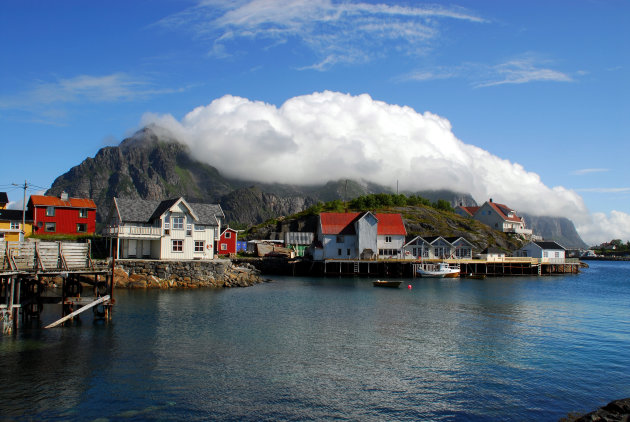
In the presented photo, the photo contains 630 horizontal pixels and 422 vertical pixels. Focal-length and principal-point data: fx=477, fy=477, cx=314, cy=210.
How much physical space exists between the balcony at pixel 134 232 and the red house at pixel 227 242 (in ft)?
105

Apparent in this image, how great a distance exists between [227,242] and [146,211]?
103 ft

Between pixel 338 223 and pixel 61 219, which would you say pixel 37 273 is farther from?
pixel 338 223

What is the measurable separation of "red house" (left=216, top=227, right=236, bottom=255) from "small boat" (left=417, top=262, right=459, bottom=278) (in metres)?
35.7

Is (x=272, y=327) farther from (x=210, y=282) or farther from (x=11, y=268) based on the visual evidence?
(x=210, y=282)

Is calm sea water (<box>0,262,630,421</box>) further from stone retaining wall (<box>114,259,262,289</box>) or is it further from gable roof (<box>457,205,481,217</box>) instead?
gable roof (<box>457,205,481,217</box>)

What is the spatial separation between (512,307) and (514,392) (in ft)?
89.3

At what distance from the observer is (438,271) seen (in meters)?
83.4

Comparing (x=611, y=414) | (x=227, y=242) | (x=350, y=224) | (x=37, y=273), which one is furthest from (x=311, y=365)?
(x=227, y=242)

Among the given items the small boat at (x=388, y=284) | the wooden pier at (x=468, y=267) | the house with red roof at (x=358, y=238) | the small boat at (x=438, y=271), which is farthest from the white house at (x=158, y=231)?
the small boat at (x=438, y=271)

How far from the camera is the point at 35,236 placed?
207 ft

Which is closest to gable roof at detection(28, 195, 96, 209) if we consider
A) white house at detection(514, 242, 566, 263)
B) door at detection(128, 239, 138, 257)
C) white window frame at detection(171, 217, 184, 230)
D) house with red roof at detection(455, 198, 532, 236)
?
door at detection(128, 239, 138, 257)

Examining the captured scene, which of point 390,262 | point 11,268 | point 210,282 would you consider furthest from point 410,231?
point 11,268

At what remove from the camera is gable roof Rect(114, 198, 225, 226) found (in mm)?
59812

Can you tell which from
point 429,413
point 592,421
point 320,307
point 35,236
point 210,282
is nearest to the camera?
point 592,421
